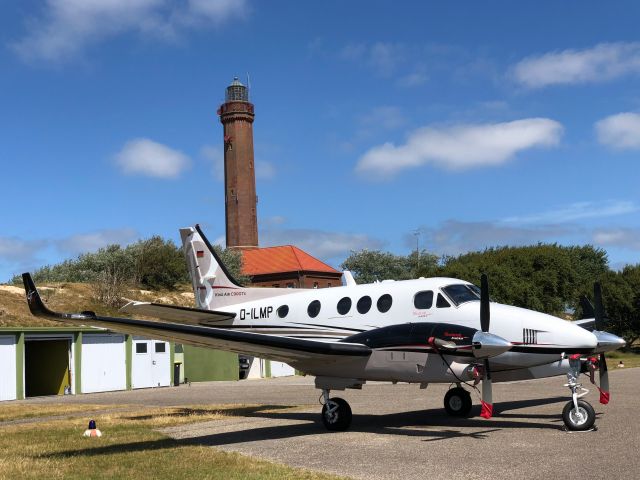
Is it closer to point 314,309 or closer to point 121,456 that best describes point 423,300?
point 314,309

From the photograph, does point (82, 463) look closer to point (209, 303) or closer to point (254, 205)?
point (209, 303)

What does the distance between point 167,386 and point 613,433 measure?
104 feet

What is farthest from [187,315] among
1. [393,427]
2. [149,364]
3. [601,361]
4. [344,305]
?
[149,364]

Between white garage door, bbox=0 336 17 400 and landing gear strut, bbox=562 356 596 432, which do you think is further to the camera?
white garage door, bbox=0 336 17 400

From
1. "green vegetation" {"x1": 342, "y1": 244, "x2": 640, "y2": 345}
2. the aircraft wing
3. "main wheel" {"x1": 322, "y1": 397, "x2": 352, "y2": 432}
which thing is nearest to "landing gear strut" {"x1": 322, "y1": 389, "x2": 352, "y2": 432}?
"main wheel" {"x1": 322, "y1": 397, "x2": 352, "y2": 432}

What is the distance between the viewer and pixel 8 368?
3394cm

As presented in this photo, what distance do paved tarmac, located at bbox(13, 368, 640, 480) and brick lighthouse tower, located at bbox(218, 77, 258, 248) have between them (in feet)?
260

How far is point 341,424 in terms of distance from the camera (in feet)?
51.0

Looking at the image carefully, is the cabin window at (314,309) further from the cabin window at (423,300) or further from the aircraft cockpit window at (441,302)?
the aircraft cockpit window at (441,302)

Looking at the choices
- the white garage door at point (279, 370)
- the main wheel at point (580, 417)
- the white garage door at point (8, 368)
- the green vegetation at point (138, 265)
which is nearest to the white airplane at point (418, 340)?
the main wheel at point (580, 417)

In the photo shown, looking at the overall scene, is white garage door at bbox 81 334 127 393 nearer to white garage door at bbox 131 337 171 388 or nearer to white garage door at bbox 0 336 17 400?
white garage door at bbox 131 337 171 388

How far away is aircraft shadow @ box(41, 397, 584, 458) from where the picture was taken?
14.2 m

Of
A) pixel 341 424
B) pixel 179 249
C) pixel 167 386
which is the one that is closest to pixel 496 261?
pixel 179 249

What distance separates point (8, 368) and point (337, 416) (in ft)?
80.3
